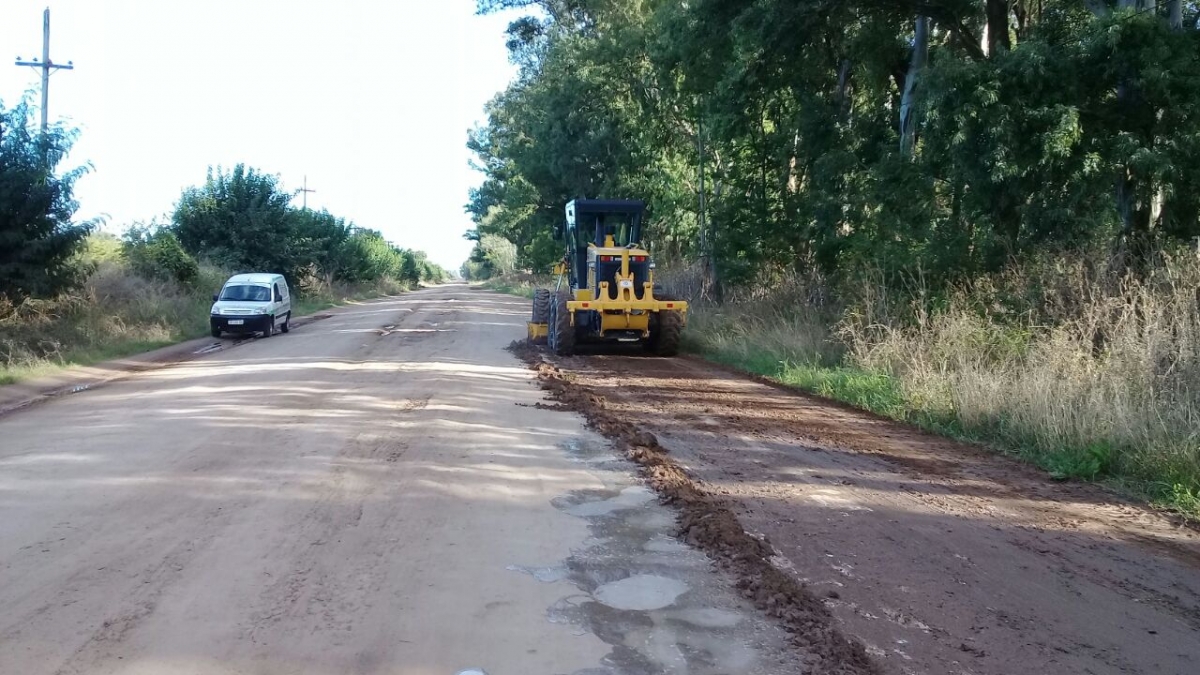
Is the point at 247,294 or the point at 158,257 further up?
the point at 158,257

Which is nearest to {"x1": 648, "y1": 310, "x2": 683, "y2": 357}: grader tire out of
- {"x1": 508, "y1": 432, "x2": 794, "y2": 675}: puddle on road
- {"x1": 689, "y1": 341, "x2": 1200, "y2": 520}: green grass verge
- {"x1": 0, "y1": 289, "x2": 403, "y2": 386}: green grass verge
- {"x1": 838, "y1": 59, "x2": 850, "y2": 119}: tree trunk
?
{"x1": 689, "y1": 341, "x2": 1200, "y2": 520}: green grass verge

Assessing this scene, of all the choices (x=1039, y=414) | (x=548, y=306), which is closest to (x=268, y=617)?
(x=1039, y=414)

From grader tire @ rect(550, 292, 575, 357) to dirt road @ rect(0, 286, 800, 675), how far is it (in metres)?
7.15

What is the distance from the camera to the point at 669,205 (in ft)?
94.4

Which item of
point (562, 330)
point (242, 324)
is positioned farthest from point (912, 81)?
point (242, 324)

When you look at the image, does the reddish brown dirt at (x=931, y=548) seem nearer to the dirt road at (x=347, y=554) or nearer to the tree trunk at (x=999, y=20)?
the dirt road at (x=347, y=554)

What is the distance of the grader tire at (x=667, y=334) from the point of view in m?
18.3

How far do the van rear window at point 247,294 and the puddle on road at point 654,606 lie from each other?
2033 cm

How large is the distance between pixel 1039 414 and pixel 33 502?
9002mm

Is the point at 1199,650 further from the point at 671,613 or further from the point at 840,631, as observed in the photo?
the point at 671,613

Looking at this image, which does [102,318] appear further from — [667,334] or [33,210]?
[667,334]

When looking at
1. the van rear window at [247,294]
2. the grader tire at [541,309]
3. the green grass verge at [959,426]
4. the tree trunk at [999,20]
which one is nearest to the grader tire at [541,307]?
the grader tire at [541,309]

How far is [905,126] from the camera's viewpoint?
16.7m

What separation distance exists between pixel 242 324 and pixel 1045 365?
20025 mm
